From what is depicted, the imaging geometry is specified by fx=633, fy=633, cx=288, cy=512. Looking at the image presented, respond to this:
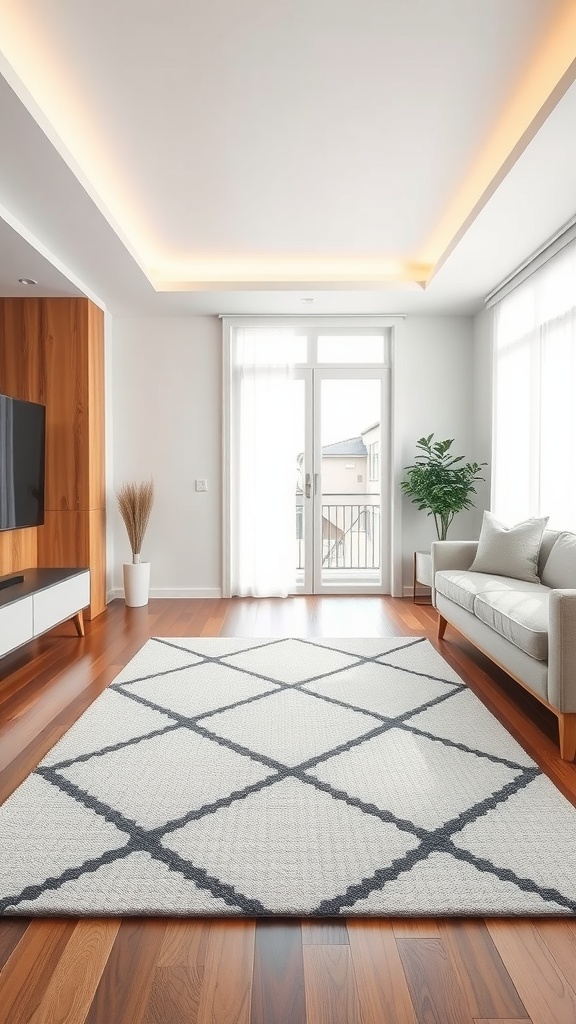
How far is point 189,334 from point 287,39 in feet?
11.1

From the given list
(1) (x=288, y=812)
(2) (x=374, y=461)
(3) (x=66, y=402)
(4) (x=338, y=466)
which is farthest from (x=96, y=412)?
(1) (x=288, y=812)

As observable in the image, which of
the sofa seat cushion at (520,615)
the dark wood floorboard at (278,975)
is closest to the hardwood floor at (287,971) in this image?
the dark wood floorboard at (278,975)

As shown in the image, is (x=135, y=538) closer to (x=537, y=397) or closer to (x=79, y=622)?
(x=79, y=622)

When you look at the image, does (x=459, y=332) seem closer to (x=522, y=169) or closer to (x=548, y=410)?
(x=548, y=410)

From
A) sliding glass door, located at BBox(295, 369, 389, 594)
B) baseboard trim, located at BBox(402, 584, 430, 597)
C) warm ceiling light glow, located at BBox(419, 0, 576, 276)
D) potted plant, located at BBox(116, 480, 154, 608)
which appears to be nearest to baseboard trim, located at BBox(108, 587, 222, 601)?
potted plant, located at BBox(116, 480, 154, 608)

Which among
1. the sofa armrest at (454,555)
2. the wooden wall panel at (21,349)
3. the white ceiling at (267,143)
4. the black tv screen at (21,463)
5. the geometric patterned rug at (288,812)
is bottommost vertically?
the geometric patterned rug at (288,812)

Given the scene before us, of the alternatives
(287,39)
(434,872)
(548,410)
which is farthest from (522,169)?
(434,872)

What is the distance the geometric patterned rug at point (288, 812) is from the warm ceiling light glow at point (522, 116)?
260 cm

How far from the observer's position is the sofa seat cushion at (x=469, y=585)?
3.47 m

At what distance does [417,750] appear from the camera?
2.42 meters

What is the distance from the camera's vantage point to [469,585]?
3.64 m

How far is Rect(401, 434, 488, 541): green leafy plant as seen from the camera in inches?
209

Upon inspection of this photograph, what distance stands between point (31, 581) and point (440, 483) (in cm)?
331

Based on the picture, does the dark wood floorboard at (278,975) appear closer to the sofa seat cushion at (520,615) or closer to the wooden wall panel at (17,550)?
the sofa seat cushion at (520,615)
